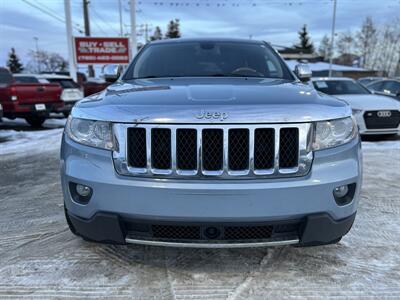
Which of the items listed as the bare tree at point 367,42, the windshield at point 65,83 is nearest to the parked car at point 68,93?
the windshield at point 65,83

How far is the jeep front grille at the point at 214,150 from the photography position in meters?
2.35

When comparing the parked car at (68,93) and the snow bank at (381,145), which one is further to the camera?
the parked car at (68,93)

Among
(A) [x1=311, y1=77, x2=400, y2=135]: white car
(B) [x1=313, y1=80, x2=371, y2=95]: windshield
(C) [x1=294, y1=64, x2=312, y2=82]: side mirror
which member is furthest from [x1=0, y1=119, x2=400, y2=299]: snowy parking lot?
(B) [x1=313, y1=80, x2=371, y2=95]: windshield

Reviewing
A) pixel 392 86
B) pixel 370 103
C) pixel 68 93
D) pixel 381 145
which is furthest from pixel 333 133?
pixel 68 93

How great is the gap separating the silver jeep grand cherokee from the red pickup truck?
927cm

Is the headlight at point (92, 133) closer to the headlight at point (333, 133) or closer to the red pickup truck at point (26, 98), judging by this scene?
the headlight at point (333, 133)

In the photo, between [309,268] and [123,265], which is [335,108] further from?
[123,265]

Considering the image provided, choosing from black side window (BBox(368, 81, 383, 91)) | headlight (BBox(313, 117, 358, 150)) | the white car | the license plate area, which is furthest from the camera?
black side window (BBox(368, 81, 383, 91))

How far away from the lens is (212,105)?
2414mm

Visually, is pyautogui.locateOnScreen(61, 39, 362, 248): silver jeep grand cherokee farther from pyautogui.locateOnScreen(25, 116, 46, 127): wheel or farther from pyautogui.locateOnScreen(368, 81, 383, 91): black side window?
pyautogui.locateOnScreen(368, 81, 383, 91): black side window

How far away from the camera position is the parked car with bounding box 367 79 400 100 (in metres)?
12.3

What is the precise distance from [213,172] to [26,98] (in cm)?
1000

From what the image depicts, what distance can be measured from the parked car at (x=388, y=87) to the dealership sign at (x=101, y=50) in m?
10.1

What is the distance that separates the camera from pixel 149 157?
2.37 meters
